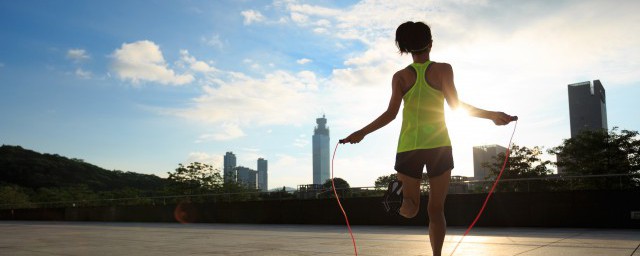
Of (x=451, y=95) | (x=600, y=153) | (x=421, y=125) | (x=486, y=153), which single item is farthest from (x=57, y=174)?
(x=451, y=95)

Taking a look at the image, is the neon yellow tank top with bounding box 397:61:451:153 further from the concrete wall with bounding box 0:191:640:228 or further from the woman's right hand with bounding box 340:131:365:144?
the concrete wall with bounding box 0:191:640:228

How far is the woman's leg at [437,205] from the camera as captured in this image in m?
3.48

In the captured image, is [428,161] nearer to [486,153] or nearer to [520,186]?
[520,186]

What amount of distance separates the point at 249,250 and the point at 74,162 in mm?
123513

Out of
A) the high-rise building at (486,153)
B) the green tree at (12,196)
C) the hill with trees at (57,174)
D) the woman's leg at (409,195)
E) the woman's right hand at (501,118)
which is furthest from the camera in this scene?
the hill with trees at (57,174)

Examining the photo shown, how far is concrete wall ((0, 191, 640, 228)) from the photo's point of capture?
12.0 meters

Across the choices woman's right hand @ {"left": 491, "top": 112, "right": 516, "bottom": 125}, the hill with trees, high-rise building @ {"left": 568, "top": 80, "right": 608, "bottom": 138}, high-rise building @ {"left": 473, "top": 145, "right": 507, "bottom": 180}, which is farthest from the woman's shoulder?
high-rise building @ {"left": 568, "top": 80, "right": 608, "bottom": 138}

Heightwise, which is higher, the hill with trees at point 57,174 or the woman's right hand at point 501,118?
the hill with trees at point 57,174

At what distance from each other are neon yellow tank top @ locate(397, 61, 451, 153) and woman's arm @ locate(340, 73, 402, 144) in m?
0.07

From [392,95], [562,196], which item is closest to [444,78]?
[392,95]

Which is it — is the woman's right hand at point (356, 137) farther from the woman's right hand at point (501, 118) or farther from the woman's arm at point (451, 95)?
the woman's right hand at point (501, 118)

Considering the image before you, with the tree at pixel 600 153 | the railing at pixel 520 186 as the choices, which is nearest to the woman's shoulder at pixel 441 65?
the railing at pixel 520 186

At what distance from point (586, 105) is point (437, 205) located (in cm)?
20579

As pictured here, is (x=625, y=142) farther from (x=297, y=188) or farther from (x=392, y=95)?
(x=392, y=95)
